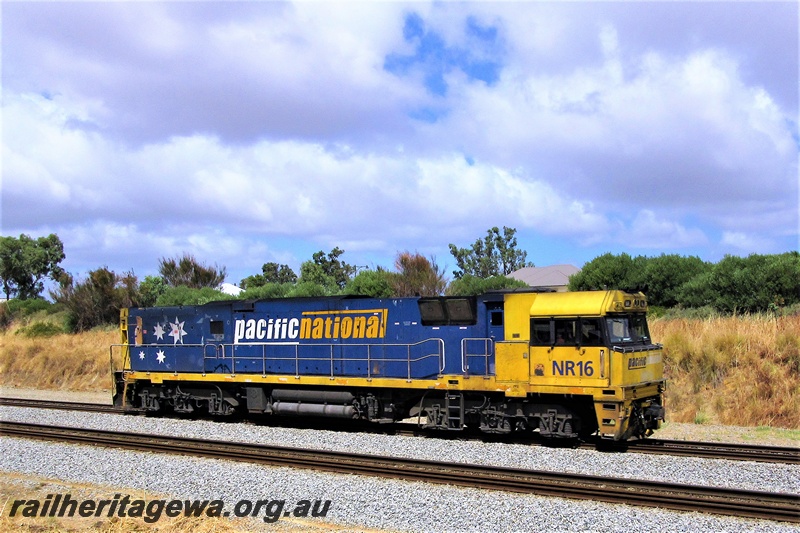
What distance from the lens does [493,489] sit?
10352 millimetres

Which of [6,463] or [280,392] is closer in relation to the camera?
[6,463]

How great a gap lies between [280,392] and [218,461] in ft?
15.2

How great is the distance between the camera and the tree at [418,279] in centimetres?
3988

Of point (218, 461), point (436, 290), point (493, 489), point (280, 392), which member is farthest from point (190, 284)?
point (493, 489)

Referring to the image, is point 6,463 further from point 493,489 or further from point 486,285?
point 486,285

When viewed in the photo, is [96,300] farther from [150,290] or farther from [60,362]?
[60,362]

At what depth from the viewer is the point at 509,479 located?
10672mm

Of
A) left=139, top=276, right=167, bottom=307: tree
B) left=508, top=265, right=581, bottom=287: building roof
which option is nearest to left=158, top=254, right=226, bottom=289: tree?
left=139, top=276, right=167, bottom=307: tree

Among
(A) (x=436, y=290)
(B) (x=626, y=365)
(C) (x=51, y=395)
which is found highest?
(A) (x=436, y=290)

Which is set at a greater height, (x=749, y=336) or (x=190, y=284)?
(x=190, y=284)

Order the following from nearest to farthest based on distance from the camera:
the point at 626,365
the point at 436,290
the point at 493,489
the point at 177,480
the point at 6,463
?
the point at 493,489, the point at 177,480, the point at 626,365, the point at 6,463, the point at 436,290

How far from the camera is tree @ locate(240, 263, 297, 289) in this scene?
78125 mm

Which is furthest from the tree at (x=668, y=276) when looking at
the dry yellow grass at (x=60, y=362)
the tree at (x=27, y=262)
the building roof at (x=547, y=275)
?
the tree at (x=27, y=262)

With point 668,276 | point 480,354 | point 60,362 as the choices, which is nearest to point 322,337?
point 480,354
